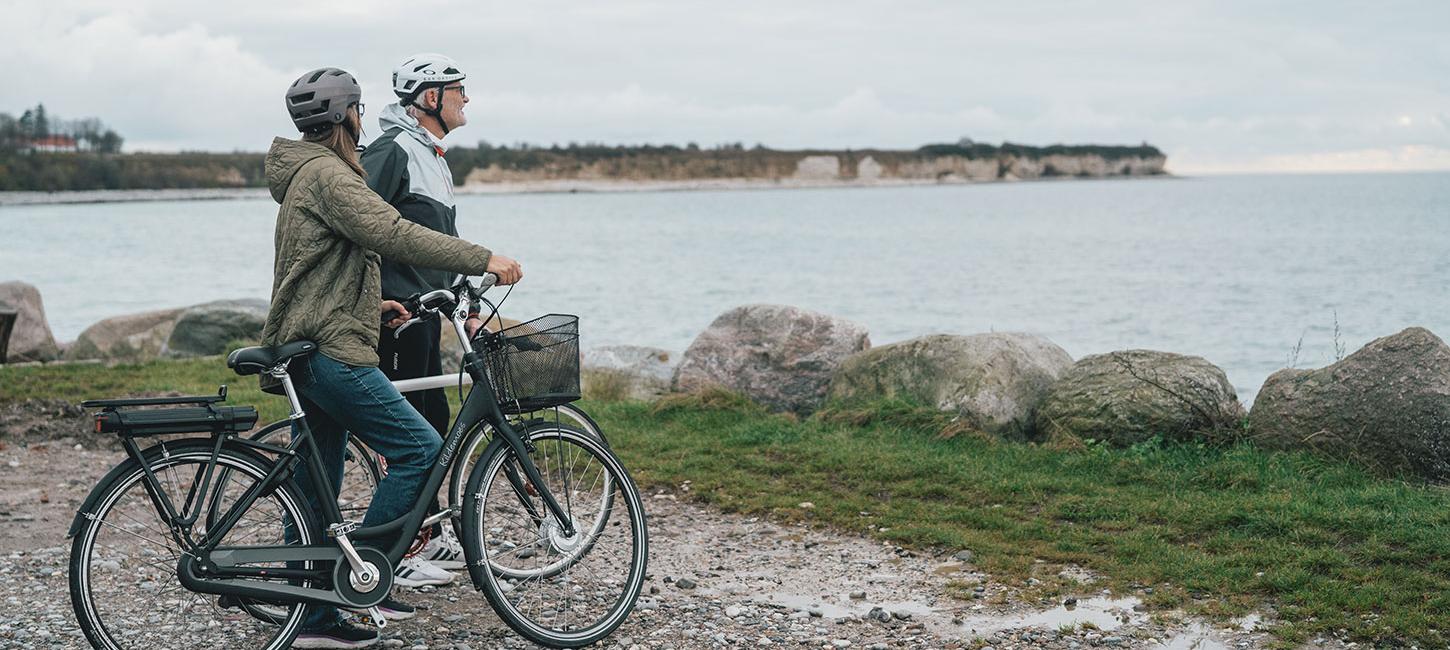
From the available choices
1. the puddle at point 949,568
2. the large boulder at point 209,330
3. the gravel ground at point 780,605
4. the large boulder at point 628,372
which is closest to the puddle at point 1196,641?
the gravel ground at point 780,605

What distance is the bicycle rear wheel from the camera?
4.71 m

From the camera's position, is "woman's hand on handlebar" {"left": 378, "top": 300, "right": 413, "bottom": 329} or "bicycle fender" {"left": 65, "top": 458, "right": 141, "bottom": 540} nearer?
"bicycle fender" {"left": 65, "top": 458, "right": 141, "bottom": 540}

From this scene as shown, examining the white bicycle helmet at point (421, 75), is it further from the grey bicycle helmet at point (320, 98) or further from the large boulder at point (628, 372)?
the large boulder at point (628, 372)

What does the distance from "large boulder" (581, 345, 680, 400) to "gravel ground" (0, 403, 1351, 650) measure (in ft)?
16.4

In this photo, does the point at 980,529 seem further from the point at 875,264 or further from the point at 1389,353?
the point at 875,264

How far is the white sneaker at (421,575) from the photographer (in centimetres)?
610

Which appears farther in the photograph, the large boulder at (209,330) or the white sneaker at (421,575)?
the large boulder at (209,330)

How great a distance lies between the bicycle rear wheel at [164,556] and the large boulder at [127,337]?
38.9 ft

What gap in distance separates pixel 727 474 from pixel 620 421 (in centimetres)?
206

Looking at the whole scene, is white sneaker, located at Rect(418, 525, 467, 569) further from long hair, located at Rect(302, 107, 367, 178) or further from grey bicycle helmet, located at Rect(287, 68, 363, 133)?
grey bicycle helmet, located at Rect(287, 68, 363, 133)

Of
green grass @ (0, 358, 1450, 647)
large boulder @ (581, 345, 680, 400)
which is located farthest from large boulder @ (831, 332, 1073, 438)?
large boulder @ (581, 345, 680, 400)

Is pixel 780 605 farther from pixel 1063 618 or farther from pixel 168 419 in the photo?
pixel 168 419

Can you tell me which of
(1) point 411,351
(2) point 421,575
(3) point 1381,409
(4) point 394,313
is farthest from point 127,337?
(3) point 1381,409

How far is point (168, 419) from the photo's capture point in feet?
15.1
